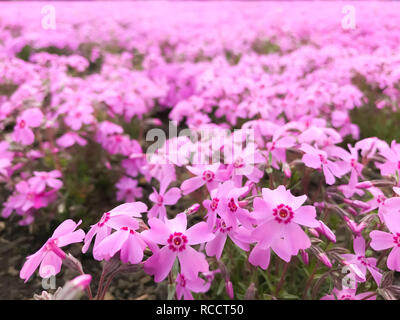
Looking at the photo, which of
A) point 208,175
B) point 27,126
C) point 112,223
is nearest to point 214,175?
point 208,175

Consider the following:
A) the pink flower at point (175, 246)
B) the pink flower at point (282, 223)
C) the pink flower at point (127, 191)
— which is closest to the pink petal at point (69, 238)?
the pink flower at point (175, 246)

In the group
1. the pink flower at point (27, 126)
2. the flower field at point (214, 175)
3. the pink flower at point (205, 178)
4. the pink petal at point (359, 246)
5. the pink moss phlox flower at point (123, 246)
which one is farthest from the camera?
the pink flower at point (27, 126)

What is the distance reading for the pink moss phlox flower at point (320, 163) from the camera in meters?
1.49

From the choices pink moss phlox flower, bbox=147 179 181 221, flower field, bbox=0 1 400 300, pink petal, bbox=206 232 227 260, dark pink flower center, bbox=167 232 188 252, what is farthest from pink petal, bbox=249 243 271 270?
pink moss phlox flower, bbox=147 179 181 221

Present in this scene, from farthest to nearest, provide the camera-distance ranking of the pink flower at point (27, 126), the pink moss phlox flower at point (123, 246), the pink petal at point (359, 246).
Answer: the pink flower at point (27, 126) < the pink petal at point (359, 246) < the pink moss phlox flower at point (123, 246)

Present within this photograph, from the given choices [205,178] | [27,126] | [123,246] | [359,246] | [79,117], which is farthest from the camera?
[79,117]

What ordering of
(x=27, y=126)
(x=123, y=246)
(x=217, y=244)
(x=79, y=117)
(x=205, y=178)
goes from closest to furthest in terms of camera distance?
1. (x=123, y=246)
2. (x=217, y=244)
3. (x=205, y=178)
4. (x=27, y=126)
5. (x=79, y=117)

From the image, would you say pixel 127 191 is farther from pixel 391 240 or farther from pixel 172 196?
pixel 391 240

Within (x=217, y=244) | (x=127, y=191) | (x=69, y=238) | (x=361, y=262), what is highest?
(x=69, y=238)

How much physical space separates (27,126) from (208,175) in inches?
50.7

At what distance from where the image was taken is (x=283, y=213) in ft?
3.88

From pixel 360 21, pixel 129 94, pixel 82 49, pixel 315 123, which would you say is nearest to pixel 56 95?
pixel 129 94

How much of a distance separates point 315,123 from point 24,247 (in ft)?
6.30

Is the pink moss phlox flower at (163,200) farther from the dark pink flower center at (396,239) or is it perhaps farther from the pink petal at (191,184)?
the dark pink flower center at (396,239)
